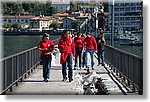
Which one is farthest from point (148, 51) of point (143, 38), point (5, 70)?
point (5, 70)

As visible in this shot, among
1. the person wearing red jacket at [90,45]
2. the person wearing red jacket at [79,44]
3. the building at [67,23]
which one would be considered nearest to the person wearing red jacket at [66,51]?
the building at [67,23]

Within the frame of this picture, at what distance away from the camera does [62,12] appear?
512 inches

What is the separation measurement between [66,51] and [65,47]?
114 mm

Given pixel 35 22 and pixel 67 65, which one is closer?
pixel 35 22

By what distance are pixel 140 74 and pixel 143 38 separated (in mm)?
676

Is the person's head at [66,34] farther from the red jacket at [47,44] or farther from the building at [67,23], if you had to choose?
the red jacket at [47,44]

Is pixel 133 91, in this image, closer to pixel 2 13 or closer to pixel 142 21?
pixel 142 21

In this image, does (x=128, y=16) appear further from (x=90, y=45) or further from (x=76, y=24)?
(x=90, y=45)

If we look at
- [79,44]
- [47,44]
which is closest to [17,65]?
[47,44]

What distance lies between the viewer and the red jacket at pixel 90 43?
13647 mm

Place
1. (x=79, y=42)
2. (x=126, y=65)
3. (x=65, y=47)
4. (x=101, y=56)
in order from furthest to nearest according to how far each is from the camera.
→ (x=101, y=56) → (x=79, y=42) → (x=126, y=65) → (x=65, y=47)

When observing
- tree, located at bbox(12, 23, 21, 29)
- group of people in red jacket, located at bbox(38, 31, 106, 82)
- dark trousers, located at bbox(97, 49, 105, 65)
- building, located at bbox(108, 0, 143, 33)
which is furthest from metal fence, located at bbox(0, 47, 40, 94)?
building, located at bbox(108, 0, 143, 33)

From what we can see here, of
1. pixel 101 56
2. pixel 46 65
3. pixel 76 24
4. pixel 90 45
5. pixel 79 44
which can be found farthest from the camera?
pixel 101 56

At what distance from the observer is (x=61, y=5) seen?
12898mm
